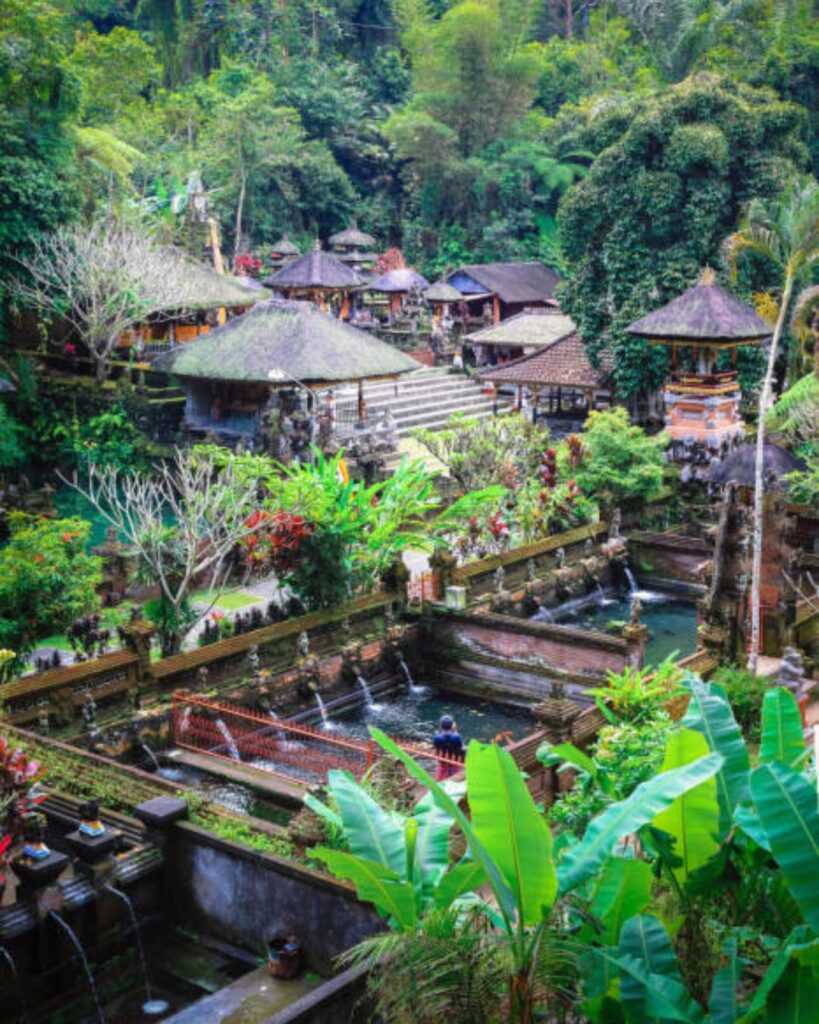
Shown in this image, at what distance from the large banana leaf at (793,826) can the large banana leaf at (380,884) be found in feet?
6.33

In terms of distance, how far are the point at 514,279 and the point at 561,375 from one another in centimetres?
1549

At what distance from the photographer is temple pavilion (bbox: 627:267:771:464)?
28031 mm

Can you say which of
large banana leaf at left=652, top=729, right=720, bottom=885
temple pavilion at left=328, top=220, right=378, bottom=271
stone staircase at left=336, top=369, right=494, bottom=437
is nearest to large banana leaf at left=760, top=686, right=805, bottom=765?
large banana leaf at left=652, top=729, right=720, bottom=885

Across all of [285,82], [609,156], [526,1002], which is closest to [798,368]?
[609,156]

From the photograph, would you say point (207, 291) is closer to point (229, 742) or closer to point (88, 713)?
point (229, 742)

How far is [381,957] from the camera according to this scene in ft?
24.8

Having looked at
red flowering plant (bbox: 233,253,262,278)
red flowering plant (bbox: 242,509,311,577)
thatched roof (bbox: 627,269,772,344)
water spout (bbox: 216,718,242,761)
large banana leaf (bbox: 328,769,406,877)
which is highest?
red flowering plant (bbox: 233,253,262,278)

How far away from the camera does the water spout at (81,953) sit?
982cm

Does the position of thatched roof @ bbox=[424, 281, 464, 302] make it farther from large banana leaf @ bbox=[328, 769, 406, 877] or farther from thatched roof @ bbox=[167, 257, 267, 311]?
large banana leaf @ bbox=[328, 769, 406, 877]

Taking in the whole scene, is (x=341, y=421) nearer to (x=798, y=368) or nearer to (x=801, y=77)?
(x=798, y=368)

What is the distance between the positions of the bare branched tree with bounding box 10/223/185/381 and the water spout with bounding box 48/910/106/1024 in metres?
21.8

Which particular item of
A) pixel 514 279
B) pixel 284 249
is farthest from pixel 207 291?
pixel 514 279

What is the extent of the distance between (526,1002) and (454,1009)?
41 cm

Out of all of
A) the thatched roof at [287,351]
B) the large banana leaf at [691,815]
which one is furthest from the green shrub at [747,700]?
the thatched roof at [287,351]
